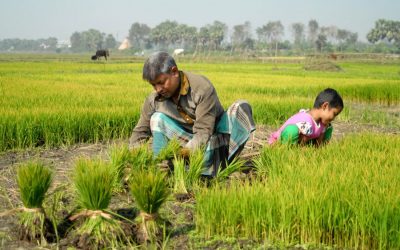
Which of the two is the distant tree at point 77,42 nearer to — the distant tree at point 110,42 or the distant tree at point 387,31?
the distant tree at point 110,42

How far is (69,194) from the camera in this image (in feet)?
11.2

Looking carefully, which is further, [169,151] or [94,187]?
[169,151]

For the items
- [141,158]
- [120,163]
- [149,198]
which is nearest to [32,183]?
[149,198]

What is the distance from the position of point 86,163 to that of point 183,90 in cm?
112

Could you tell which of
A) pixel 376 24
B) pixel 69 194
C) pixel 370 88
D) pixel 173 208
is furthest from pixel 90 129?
pixel 376 24

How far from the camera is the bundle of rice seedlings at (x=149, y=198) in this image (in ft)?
8.23

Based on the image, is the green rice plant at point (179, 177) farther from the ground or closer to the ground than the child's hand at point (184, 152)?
closer to the ground

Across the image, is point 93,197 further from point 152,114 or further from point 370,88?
point 370,88

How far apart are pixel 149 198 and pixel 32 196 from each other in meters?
0.60

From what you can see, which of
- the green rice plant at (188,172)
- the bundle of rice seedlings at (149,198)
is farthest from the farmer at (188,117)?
the bundle of rice seedlings at (149,198)

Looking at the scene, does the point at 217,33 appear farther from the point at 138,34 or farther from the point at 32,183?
the point at 32,183

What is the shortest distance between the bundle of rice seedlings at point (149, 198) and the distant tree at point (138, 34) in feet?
446

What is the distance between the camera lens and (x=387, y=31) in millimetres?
98188

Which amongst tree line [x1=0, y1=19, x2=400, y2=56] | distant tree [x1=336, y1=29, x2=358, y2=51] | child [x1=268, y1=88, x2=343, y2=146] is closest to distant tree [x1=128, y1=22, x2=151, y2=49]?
tree line [x1=0, y1=19, x2=400, y2=56]
